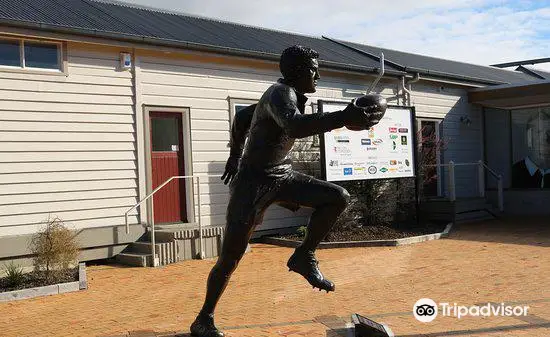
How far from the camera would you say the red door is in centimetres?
1080

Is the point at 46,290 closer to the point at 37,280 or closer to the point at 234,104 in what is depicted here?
the point at 37,280

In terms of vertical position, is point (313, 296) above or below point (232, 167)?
below

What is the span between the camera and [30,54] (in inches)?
362

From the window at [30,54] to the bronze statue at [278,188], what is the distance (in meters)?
6.06

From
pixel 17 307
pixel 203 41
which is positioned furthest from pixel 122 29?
pixel 17 307

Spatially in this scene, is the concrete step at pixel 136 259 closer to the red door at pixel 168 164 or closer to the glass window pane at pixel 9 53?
the red door at pixel 168 164

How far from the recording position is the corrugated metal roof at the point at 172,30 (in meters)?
9.35

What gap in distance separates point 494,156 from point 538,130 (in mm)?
1479

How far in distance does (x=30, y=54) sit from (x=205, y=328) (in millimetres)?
6448

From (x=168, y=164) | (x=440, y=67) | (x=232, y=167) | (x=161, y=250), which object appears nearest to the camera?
(x=232, y=167)

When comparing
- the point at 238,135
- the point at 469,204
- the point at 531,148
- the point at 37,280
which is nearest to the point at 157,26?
the point at 37,280

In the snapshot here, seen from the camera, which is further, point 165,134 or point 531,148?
point 531,148

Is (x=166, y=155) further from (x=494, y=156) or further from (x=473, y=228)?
(x=494, y=156)

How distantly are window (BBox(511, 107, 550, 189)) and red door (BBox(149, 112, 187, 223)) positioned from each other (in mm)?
10022
